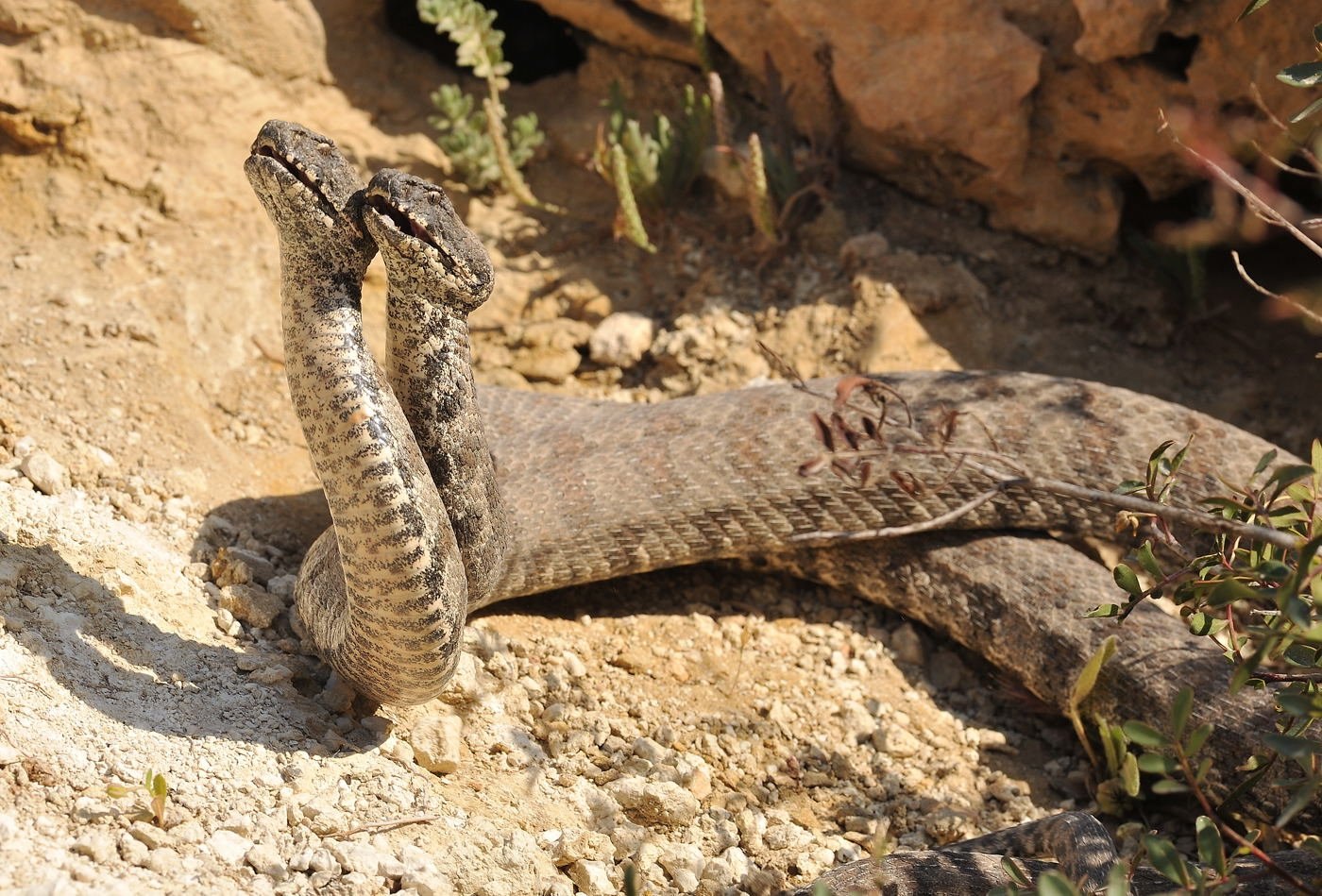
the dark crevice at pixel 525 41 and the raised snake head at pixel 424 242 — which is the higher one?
the dark crevice at pixel 525 41

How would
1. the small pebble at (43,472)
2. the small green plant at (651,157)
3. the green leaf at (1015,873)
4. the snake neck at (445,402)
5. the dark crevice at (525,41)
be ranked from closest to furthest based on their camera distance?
the green leaf at (1015,873) < the snake neck at (445,402) < the small pebble at (43,472) < the small green plant at (651,157) < the dark crevice at (525,41)

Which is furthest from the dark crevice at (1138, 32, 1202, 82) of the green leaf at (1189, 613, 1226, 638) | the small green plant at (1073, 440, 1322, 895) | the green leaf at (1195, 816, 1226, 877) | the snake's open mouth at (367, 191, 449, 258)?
the green leaf at (1195, 816, 1226, 877)

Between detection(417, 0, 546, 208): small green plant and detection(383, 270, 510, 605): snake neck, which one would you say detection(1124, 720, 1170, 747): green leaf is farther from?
detection(417, 0, 546, 208): small green plant

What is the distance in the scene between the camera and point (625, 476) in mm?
4973

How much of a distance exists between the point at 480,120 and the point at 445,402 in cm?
303

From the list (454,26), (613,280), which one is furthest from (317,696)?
(454,26)

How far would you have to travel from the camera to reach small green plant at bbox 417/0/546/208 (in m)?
6.16

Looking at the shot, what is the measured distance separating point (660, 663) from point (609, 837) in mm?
1029

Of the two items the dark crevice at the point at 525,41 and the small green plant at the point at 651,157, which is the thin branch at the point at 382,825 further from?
the dark crevice at the point at 525,41

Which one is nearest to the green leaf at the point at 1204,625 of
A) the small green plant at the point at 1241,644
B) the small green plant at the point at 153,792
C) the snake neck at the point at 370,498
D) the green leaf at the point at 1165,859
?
the small green plant at the point at 1241,644

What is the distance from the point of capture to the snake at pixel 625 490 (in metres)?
3.54

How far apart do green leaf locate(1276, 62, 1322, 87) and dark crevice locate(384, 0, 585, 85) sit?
15.0 ft

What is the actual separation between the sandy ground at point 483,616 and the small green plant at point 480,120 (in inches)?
8.6

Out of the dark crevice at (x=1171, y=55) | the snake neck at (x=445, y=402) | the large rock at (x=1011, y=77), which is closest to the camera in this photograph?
the snake neck at (x=445, y=402)
